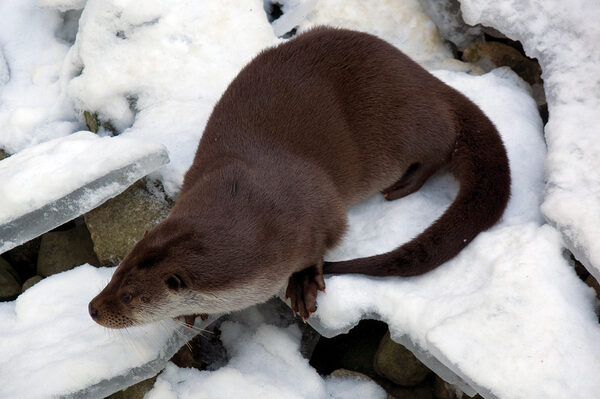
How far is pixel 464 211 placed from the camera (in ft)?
7.99

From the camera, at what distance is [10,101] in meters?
3.25

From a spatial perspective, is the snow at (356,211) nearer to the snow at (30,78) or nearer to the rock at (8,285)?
the snow at (30,78)

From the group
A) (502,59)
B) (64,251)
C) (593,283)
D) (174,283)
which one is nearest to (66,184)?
(64,251)

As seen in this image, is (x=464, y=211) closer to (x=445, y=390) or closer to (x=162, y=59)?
(x=445, y=390)

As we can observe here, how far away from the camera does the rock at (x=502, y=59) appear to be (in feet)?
10.4

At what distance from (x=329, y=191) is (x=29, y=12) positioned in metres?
2.01

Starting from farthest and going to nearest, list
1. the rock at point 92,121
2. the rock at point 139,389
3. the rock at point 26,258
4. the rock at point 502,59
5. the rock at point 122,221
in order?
1. the rock at point 502,59
2. the rock at point 92,121
3. the rock at point 26,258
4. the rock at point 122,221
5. the rock at point 139,389

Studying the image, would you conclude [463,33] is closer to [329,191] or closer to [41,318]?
[329,191]

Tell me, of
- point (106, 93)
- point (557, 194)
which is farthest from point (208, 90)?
point (557, 194)

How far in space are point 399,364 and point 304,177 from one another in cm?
73

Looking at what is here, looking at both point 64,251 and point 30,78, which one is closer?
point 64,251

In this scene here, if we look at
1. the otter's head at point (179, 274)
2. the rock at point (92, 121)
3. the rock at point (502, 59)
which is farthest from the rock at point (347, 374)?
the rock at point (502, 59)

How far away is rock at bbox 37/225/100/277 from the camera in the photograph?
9.11 ft

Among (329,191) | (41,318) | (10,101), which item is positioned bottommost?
(41,318)
